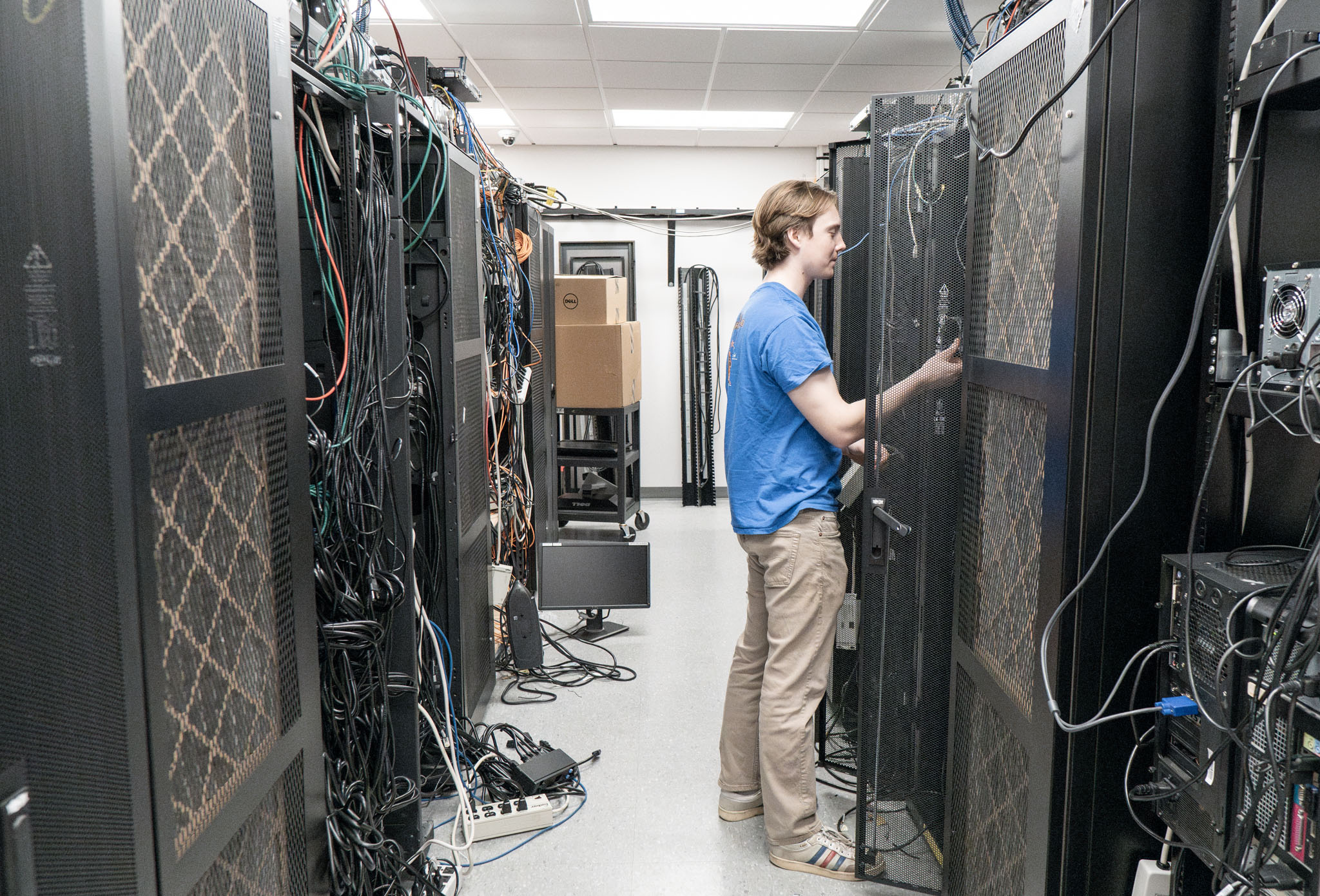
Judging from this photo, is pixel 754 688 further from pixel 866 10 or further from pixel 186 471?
pixel 866 10

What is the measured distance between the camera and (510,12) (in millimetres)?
3723

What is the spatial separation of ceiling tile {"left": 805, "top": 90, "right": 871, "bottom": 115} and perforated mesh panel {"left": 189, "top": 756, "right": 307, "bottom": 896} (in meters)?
4.83

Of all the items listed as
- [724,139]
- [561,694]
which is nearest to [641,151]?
[724,139]

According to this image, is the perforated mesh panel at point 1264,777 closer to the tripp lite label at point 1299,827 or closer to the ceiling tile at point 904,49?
the tripp lite label at point 1299,827

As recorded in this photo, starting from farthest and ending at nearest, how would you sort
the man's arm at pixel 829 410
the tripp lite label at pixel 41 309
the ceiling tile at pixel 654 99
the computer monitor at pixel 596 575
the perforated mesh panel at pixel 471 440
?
the ceiling tile at pixel 654 99 < the computer monitor at pixel 596 575 < the perforated mesh panel at pixel 471 440 < the man's arm at pixel 829 410 < the tripp lite label at pixel 41 309

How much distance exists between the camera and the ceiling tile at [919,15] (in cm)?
365

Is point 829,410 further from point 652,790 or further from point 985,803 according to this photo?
point 652,790

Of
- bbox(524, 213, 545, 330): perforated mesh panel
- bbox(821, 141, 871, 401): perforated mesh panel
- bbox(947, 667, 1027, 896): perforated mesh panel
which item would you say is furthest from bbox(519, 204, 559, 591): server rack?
bbox(947, 667, 1027, 896): perforated mesh panel

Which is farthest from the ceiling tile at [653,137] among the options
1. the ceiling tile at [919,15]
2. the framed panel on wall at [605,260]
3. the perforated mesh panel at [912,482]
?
the perforated mesh panel at [912,482]

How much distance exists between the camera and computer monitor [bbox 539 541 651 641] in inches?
128

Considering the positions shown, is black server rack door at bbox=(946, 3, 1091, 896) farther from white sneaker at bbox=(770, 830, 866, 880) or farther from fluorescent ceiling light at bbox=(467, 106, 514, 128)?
fluorescent ceiling light at bbox=(467, 106, 514, 128)

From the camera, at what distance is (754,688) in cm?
210

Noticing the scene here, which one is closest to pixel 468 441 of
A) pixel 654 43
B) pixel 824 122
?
pixel 654 43

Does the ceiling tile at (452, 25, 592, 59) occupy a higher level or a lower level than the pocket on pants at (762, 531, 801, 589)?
higher
